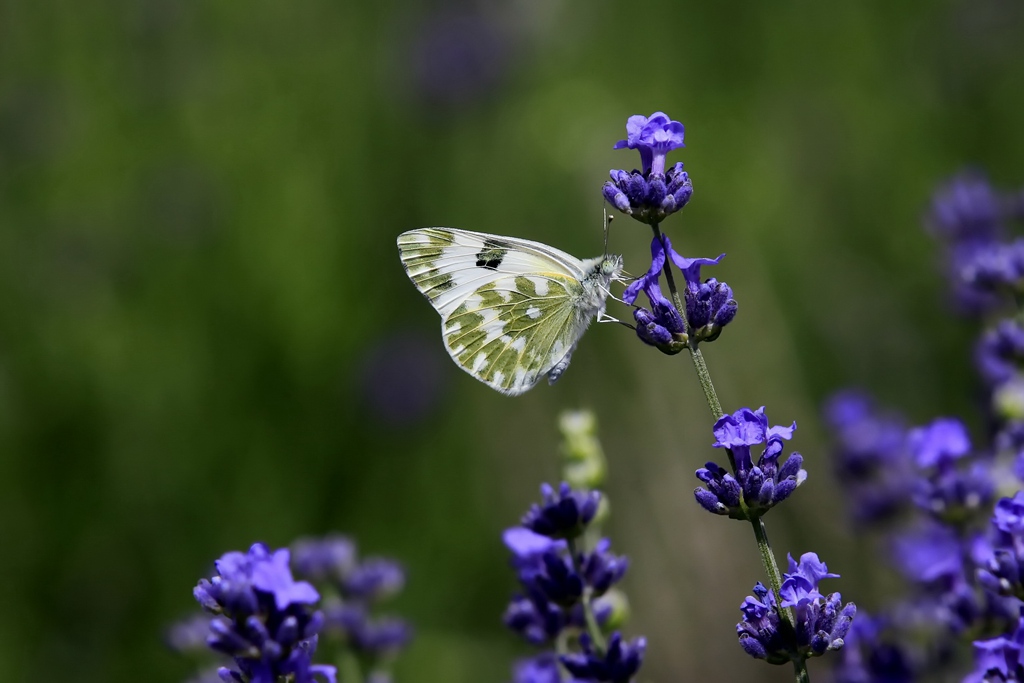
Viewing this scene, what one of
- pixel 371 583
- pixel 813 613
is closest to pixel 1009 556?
pixel 813 613

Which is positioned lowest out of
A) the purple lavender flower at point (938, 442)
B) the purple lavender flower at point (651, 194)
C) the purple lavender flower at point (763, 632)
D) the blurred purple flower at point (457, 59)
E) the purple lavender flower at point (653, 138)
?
the purple lavender flower at point (763, 632)

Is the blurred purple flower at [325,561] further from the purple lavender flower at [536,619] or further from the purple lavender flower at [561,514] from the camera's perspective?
the purple lavender flower at [561,514]

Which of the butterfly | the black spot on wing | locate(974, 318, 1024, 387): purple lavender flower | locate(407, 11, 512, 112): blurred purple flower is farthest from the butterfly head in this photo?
locate(407, 11, 512, 112): blurred purple flower

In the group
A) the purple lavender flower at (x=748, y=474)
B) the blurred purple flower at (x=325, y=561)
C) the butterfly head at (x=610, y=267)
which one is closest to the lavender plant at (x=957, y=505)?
the purple lavender flower at (x=748, y=474)

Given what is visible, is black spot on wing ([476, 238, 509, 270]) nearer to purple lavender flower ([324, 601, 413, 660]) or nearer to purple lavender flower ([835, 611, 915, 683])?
purple lavender flower ([324, 601, 413, 660])

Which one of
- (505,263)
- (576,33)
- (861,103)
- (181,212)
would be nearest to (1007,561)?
(505,263)

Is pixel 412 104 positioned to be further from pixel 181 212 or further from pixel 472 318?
pixel 472 318

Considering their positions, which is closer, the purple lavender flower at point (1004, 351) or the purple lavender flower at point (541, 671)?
the purple lavender flower at point (541, 671)
